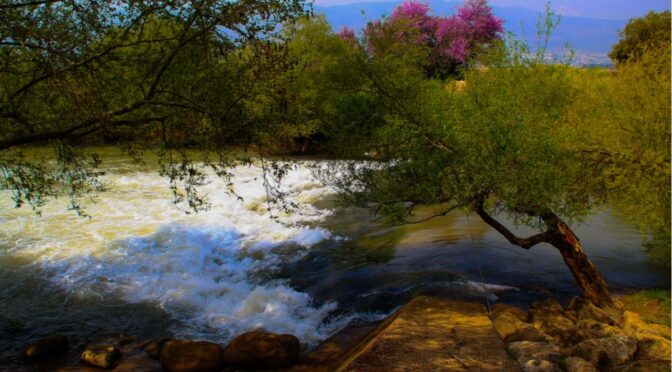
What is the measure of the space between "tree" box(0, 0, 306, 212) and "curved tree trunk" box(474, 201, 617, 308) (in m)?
4.85

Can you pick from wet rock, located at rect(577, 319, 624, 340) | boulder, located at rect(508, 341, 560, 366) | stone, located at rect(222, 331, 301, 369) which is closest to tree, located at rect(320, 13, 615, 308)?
wet rock, located at rect(577, 319, 624, 340)

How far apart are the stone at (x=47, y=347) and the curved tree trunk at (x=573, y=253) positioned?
7.57 metres

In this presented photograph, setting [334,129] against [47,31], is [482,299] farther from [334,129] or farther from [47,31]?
[47,31]

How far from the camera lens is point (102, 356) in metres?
7.97

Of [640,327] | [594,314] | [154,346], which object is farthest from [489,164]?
[154,346]

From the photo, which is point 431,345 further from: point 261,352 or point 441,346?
point 261,352

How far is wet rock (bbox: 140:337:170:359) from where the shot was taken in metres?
8.30

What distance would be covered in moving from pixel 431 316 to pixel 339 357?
5.76 feet

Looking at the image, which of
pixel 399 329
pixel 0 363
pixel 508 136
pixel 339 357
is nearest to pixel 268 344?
pixel 339 357

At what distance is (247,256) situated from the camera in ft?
45.6

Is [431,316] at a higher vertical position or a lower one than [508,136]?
lower

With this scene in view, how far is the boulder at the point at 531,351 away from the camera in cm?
669

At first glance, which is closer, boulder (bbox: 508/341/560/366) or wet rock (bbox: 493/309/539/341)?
boulder (bbox: 508/341/560/366)

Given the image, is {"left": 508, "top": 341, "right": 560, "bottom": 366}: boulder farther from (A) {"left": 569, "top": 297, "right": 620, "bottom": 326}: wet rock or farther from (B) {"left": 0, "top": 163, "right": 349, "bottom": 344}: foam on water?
(B) {"left": 0, "top": 163, "right": 349, "bottom": 344}: foam on water
